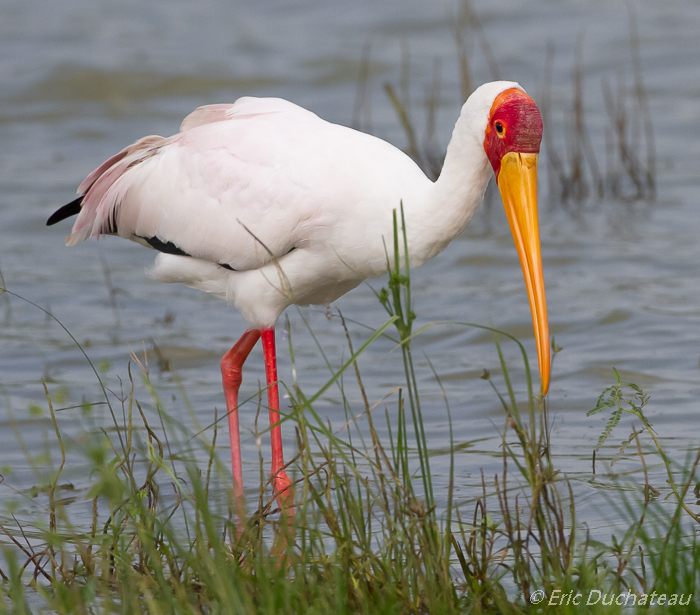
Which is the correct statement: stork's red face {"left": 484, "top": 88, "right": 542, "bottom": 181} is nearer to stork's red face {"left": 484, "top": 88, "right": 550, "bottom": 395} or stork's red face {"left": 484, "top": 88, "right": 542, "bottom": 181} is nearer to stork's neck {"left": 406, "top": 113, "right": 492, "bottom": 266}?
stork's red face {"left": 484, "top": 88, "right": 550, "bottom": 395}

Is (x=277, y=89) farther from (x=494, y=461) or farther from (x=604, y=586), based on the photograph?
(x=604, y=586)

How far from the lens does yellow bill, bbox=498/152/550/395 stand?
12.7 ft

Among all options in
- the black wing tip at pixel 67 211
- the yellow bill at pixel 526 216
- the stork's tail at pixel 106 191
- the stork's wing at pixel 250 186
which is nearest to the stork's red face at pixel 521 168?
the yellow bill at pixel 526 216

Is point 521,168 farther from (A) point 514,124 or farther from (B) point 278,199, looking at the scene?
(B) point 278,199

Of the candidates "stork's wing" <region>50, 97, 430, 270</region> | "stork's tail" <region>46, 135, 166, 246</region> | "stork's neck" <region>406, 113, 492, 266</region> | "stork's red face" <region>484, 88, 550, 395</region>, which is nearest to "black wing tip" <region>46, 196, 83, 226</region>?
"stork's tail" <region>46, 135, 166, 246</region>

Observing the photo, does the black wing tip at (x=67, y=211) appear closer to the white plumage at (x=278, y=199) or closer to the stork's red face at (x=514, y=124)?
the white plumage at (x=278, y=199)

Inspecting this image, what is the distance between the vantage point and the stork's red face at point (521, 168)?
386 centimetres

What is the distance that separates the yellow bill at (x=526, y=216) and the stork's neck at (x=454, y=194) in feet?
0.36

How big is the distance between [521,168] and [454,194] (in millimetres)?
271

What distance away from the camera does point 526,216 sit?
4.02 metres

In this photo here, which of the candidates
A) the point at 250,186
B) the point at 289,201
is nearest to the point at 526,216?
the point at 289,201

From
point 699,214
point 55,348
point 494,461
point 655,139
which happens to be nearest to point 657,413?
point 494,461

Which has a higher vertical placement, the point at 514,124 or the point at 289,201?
the point at 514,124

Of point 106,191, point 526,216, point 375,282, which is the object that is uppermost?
point 106,191
